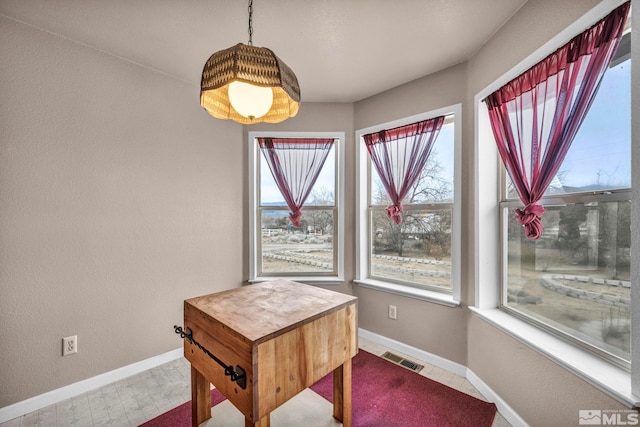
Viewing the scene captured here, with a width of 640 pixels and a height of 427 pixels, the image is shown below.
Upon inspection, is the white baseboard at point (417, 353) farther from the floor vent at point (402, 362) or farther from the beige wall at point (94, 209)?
the beige wall at point (94, 209)

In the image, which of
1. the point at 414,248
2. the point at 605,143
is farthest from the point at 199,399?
the point at 605,143

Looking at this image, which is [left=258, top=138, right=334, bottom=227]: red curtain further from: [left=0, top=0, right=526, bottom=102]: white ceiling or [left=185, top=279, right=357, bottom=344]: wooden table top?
[left=185, top=279, right=357, bottom=344]: wooden table top

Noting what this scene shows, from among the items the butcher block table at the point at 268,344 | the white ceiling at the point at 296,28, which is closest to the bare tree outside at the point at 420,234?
the white ceiling at the point at 296,28

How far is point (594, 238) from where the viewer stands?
140 centimetres

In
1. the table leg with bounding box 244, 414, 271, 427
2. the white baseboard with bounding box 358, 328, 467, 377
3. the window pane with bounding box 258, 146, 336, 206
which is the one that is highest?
the window pane with bounding box 258, 146, 336, 206

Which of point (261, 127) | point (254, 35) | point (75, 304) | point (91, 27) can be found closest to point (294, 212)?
point (261, 127)

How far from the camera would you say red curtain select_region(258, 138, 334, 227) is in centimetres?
297

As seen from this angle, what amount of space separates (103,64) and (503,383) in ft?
12.0

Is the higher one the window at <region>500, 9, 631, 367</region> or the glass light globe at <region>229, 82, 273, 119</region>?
the glass light globe at <region>229, 82, 273, 119</region>

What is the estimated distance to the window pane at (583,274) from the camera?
129 centimetres

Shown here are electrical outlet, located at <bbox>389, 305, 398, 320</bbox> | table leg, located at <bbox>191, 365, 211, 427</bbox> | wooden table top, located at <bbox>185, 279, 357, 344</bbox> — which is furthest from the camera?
electrical outlet, located at <bbox>389, 305, 398, 320</bbox>

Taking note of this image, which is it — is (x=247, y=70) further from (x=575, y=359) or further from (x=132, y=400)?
(x=132, y=400)

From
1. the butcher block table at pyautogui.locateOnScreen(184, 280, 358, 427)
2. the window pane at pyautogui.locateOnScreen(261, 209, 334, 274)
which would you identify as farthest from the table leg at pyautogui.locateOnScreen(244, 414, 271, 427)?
the window pane at pyautogui.locateOnScreen(261, 209, 334, 274)

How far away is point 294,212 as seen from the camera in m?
3.00
